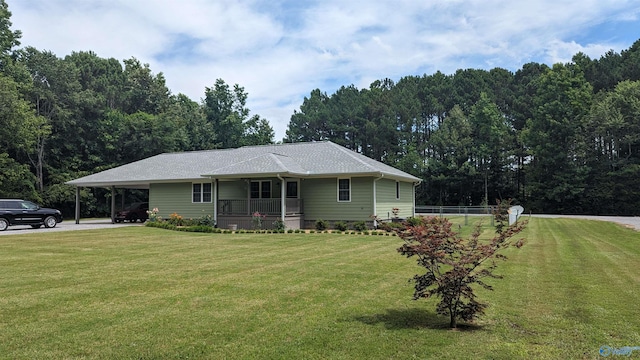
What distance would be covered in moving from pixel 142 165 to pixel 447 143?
31746 millimetres

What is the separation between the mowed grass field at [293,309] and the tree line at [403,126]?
28.3 meters

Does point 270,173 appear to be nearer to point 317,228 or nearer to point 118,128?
point 317,228

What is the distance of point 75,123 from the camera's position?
36.0 meters

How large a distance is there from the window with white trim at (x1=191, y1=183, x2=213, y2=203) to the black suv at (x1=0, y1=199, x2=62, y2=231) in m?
7.43

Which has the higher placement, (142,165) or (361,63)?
(361,63)

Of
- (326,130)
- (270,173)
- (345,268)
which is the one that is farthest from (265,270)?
(326,130)

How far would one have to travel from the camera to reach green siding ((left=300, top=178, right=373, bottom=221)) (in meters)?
20.0

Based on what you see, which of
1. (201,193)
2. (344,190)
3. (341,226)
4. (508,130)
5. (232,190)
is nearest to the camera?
(341,226)

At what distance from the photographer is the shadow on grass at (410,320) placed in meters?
4.98

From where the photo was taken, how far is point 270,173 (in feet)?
62.3

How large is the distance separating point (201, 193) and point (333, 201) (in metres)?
7.93

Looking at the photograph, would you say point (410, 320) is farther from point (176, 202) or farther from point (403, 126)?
point (403, 126)

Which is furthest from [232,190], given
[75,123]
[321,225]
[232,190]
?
[75,123]

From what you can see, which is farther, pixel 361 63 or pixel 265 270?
pixel 361 63
